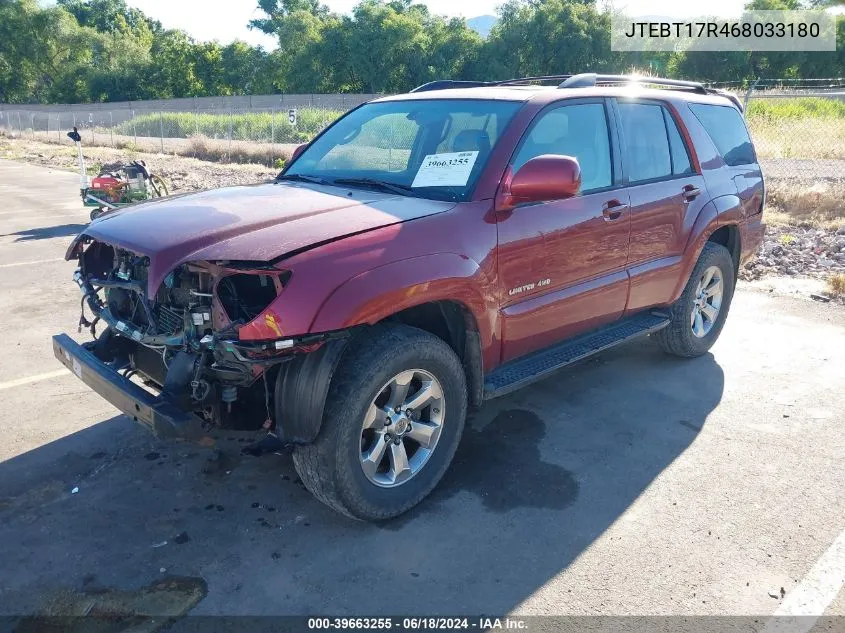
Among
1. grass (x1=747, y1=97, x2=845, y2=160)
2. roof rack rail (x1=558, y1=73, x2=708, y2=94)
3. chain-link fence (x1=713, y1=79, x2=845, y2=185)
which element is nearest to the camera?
roof rack rail (x1=558, y1=73, x2=708, y2=94)

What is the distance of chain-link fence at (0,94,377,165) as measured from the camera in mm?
23031

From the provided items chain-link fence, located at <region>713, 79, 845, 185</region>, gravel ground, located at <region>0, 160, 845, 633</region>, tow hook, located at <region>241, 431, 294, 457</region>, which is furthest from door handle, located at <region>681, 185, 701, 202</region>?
chain-link fence, located at <region>713, 79, 845, 185</region>

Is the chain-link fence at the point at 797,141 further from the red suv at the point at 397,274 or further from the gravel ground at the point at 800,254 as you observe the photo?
the red suv at the point at 397,274

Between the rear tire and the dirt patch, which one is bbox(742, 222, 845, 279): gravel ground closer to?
the rear tire

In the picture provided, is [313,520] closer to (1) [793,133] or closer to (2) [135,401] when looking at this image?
(2) [135,401]

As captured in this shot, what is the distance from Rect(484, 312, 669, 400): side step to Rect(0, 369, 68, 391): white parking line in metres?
3.18

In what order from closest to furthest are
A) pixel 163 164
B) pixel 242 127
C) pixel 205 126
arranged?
pixel 163 164
pixel 242 127
pixel 205 126

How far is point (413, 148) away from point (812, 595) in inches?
115

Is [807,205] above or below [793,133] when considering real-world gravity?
below

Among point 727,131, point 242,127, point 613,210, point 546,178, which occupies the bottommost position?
point 613,210

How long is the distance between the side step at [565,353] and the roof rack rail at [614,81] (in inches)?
61.2

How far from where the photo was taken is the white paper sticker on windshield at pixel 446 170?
3.65 metres

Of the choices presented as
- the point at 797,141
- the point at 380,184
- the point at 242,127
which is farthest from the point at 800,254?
the point at 242,127

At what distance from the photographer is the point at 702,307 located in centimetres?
543
